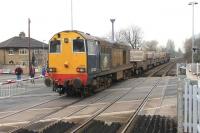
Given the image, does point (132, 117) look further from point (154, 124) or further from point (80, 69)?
point (80, 69)

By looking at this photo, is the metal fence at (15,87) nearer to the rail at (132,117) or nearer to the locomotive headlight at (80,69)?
the locomotive headlight at (80,69)

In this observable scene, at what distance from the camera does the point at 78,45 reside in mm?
20297

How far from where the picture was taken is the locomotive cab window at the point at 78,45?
20.2 m

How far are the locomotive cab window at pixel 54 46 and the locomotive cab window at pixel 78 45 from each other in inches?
37.3

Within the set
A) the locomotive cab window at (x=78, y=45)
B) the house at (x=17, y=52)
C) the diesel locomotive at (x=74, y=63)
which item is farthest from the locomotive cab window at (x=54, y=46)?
the house at (x=17, y=52)

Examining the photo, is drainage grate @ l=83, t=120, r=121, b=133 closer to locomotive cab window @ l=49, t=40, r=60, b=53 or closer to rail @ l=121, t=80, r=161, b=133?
rail @ l=121, t=80, r=161, b=133

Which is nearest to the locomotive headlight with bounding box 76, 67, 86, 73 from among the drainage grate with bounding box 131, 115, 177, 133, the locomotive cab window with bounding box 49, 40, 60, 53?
the locomotive cab window with bounding box 49, 40, 60, 53

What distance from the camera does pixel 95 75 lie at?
2119cm

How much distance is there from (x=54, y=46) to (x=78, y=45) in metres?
1.42

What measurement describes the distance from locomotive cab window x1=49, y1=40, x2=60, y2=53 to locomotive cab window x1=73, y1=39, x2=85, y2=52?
0.95 meters

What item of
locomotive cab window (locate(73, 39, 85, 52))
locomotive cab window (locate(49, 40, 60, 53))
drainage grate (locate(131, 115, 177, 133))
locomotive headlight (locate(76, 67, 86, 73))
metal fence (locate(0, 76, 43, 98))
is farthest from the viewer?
metal fence (locate(0, 76, 43, 98))

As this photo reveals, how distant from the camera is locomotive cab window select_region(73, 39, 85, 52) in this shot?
2018 centimetres

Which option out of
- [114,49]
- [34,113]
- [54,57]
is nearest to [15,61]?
[114,49]

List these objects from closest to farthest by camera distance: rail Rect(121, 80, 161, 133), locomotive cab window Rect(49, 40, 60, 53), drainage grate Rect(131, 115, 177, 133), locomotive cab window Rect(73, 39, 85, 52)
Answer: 1. drainage grate Rect(131, 115, 177, 133)
2. rail Rect(121, 80, 161, 133)
3. locomotive cab window Rect(73, 39, 85, 52)
4. locomotive cab window Rect(49, 40, 60, 53)
